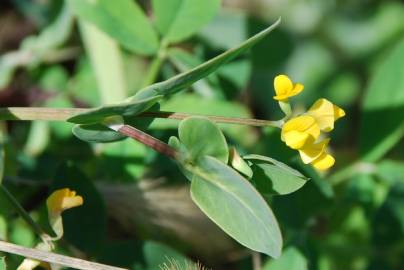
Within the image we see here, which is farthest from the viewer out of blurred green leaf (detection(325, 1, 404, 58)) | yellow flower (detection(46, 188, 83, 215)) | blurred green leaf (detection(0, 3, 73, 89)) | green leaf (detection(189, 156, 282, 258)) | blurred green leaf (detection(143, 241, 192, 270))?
blurred green leaf (detection(325, 1, 404, 58))

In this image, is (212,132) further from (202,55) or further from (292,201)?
(202,55)

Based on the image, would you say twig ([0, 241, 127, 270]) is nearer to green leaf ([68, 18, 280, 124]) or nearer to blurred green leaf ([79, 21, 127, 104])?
green leaf ([68, 18, 280, 124])

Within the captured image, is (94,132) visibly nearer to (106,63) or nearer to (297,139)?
(297,139)

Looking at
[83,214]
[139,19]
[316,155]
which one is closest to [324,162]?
[316,155]

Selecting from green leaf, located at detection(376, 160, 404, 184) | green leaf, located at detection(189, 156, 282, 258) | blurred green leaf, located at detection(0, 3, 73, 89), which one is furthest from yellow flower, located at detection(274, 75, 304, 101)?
blurred green leaf, located at detection(0, 3, 73, 89)

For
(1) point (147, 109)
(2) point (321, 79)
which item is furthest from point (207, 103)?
(2) point (321, 79)
